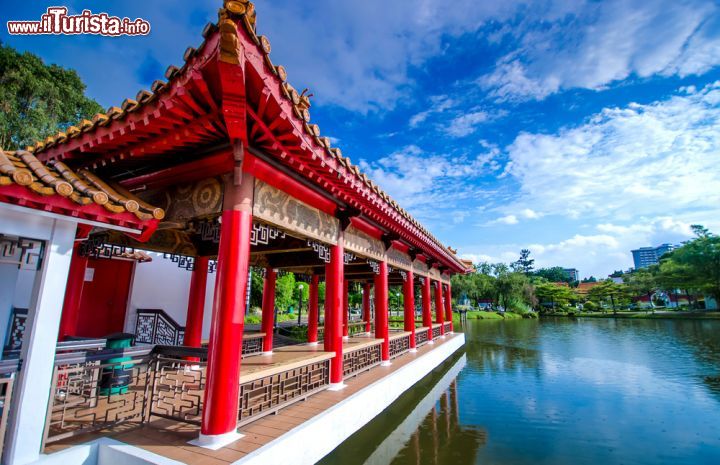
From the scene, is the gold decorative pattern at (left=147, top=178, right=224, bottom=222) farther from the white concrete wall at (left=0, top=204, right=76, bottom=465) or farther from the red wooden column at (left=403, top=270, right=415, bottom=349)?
the red wooden column at (left=403, top=270, right=415, bottom=349)

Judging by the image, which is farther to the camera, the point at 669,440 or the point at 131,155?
the point at 669,440

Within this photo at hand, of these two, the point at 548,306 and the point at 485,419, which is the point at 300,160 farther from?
the point at 548,306

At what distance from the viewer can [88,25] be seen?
8125 millimetres

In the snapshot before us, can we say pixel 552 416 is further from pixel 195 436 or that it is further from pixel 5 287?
pixel 5 287

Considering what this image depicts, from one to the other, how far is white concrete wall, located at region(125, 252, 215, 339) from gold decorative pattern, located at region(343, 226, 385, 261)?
553cm

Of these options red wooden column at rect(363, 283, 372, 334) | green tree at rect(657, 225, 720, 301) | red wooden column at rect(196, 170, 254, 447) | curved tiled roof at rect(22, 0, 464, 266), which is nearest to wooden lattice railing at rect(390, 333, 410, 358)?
red wooden column at rect(363, 283, 372, 334)

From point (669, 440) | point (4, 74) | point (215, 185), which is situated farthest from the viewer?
point (4, 74)

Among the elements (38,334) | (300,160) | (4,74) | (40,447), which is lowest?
(40,447)

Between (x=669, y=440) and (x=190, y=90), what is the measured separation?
829 centimetres

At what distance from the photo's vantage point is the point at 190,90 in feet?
9.42

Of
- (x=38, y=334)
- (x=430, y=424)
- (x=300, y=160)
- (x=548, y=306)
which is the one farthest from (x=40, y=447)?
(x=548, y=306)

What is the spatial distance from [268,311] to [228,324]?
17.7 feet

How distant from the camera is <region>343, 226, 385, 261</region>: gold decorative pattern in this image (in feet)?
21.7

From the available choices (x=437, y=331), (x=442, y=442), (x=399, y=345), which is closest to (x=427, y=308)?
(x=437, y=331)
